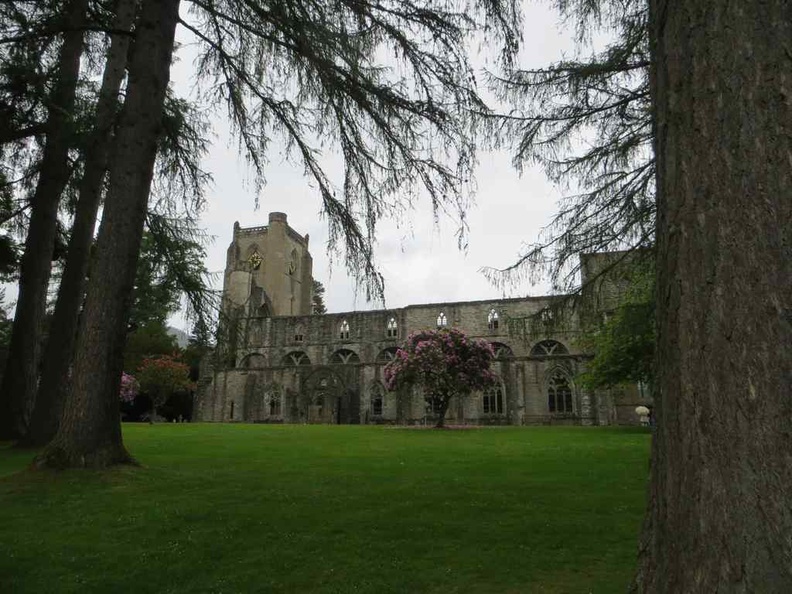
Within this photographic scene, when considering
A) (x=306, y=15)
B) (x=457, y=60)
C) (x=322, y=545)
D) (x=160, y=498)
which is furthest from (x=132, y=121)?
(x=322, y=545)

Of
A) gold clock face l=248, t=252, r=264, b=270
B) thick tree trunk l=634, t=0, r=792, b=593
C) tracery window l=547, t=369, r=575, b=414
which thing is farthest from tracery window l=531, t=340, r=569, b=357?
thick tree trunk l=634, t=0, r=792, b=593

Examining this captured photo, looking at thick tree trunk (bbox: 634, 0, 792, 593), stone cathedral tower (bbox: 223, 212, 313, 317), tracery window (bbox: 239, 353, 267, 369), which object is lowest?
thick tree trunk (bbox: 634, 0, 792, 593)

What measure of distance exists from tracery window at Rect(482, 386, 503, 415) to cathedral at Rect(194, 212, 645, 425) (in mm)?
60

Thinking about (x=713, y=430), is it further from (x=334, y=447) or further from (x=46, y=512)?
(x=334, y=447)

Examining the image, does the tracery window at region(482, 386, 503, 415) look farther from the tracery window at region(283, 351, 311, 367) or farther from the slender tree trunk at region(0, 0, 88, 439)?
the slender tree trunk at region(0, 0, 88, 439)

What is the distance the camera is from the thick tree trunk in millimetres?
1810

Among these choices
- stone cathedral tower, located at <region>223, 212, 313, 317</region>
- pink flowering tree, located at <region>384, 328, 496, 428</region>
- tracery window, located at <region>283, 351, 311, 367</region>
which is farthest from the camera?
stone cathedral tower, located at <region>223, 212, 313, 317</region>

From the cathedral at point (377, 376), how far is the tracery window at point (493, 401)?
0.06 m

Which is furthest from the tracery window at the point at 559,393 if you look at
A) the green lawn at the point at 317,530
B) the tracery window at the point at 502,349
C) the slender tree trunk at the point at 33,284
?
the slender tree trunk at the point at 33,284

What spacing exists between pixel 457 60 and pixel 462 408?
2900 cm

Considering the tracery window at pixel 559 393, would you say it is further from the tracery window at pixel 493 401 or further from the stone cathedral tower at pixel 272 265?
the stone cathedral tower at pixel 272 265

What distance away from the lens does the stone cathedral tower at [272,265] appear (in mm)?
56031

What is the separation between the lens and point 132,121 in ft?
24.8

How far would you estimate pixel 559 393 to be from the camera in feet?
111
